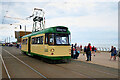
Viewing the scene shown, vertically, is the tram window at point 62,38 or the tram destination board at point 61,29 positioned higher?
the tram destination board at point 61,29

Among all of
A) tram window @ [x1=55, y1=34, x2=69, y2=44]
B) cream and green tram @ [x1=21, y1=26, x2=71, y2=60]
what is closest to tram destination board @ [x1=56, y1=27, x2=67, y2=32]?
cream and green tram @ [x1=21, y1=26, x2=71, y2=60]

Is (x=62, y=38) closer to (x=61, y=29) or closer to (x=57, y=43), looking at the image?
(x=57, y=43)

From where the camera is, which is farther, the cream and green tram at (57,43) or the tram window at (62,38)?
the tram window at (62,38)

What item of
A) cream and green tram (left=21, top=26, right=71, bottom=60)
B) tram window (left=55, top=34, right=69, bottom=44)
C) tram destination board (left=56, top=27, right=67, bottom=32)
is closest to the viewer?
cream and green tram (left=21, top=26, right=71, bottom=60)

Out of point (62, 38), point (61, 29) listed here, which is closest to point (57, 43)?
point (62, 38)

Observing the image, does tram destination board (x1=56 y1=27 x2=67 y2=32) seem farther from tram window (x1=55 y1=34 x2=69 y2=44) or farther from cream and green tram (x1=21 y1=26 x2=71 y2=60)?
tram window (x1=55 y1=34 x2=69 y2=44)

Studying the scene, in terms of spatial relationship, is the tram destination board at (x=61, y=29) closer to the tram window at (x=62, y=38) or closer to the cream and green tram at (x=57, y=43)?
the cream and green tram at (x=57, y=43)

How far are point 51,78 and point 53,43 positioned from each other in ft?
21.0

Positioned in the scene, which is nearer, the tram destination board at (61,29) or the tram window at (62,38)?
the tram window at (62,38)

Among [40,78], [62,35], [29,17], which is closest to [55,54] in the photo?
[62,35]

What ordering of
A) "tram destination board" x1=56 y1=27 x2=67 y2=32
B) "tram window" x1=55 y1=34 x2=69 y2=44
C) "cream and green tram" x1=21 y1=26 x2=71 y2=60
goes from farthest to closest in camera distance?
1. "tram destination board" x1=56 y1=27 x2=67 y2=32
2. "tram window" x1=55 y1=34 x2=69 y2=44
3. "cream and green tram" x1=21 y1=26 x2=71 y2=60

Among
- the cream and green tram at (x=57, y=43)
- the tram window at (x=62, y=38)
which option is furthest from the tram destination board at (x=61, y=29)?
the tram window at (x=62, y=38)

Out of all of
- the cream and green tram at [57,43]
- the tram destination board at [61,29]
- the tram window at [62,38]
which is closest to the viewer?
the cream and green tram at [57,43]

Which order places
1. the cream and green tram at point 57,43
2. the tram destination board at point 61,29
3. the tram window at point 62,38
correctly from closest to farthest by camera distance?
the cream and green tram at point 57,43 → the tram window at point 62,38 → the tram destination board at point 61,29
